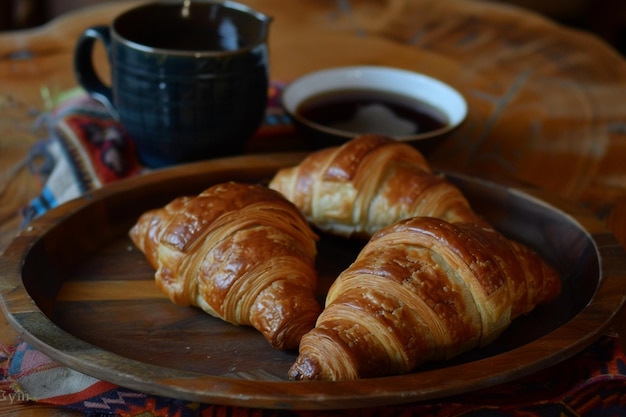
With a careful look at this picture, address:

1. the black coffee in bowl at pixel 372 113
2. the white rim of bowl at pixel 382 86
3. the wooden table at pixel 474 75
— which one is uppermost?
the white rim of bowl at pixel 382 86

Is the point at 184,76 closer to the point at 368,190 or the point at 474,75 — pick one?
the point at 368,190

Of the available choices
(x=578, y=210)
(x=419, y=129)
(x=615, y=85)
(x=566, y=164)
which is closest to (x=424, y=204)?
(x=578, y=210)

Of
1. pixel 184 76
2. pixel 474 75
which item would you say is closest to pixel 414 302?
pixel 184 76

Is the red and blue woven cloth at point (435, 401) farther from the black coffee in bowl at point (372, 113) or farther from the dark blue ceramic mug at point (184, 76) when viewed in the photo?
the black coffee in bowl at point (372, 113)

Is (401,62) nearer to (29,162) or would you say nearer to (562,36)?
(562,36)

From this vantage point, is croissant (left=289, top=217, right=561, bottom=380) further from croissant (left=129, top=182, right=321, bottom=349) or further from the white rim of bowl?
the white rim of bowl

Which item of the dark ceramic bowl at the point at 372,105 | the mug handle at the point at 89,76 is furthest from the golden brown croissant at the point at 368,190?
the mug handle at the point at 89,76
